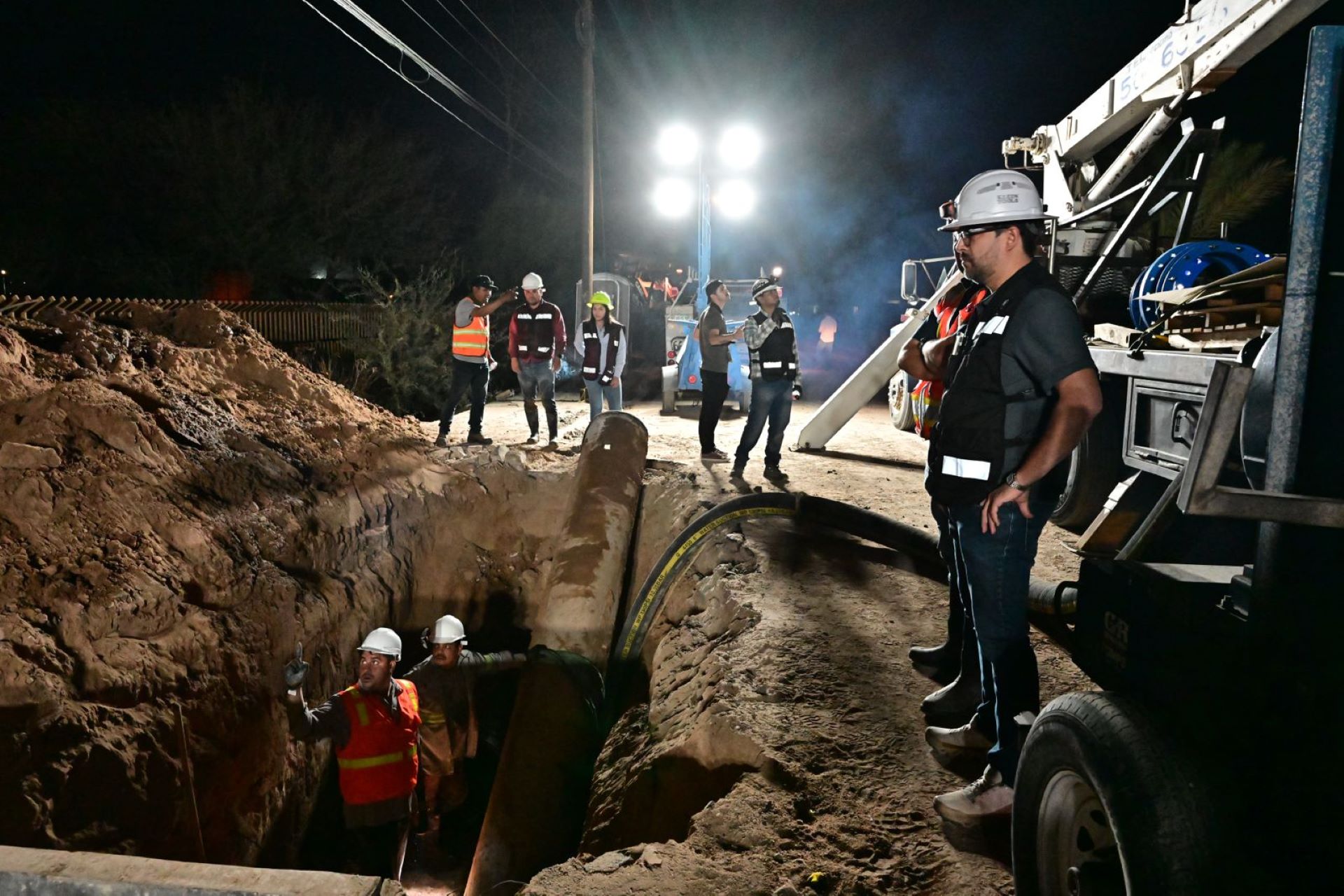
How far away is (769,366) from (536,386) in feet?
10.5

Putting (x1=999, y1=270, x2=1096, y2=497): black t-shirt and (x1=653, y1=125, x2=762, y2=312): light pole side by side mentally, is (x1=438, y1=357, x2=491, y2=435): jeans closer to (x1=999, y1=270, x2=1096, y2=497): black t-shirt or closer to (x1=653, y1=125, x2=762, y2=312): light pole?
(x1=999, y1=270, x2=1096, y2=497): black t-shirt

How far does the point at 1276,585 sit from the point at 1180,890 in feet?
1.94

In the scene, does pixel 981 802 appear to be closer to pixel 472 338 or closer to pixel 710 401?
pixel 710 401

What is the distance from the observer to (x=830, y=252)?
4156 cm

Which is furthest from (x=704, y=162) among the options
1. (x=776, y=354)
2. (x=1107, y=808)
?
(x=1107, y=808)

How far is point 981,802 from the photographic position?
8.60 feet

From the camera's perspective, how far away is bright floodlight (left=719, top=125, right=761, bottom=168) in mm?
16344

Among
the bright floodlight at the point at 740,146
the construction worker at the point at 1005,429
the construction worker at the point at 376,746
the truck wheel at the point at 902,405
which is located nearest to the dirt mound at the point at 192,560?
the construction worker at the point at 376,746

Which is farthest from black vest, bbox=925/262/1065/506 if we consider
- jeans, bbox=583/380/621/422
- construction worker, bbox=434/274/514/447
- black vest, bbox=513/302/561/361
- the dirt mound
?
jeans, bbox=583/380/621/422

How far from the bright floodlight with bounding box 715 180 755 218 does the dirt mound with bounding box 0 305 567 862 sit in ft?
37.7

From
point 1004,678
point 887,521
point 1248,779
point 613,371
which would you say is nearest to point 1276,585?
point 1248,779

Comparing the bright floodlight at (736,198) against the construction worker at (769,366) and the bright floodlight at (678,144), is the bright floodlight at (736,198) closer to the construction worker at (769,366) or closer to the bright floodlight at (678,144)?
the bright floodlight at (678,144)

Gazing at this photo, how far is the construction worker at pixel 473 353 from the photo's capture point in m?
8.80

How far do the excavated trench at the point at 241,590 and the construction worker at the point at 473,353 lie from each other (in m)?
1.82
